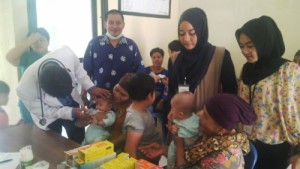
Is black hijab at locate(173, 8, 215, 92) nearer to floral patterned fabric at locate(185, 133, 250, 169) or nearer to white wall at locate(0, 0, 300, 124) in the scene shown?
floral patterned fabric at locate(185, 133, 250, 169)

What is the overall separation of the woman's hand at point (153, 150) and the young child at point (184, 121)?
0.05 meters

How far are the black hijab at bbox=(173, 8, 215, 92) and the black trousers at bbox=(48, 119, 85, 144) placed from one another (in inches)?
36.0

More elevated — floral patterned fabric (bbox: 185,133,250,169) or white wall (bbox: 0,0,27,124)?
white wall (bbox: 0,0,27,124)

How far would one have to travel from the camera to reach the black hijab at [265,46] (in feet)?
4.49

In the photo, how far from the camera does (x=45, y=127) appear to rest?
1665mm

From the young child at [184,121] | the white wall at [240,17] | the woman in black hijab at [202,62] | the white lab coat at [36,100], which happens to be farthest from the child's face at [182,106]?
the white wall at [240,17]

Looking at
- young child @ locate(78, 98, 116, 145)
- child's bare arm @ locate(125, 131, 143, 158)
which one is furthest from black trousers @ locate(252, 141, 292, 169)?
young child @ locate(78, 98, 116, 145)

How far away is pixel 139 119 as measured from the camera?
1.46 m

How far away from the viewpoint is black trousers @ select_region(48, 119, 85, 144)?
1.85 m

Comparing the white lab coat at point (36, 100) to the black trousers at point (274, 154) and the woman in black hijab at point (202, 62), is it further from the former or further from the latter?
the black trousers at point (274, 154)

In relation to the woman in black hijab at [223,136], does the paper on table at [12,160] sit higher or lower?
lower

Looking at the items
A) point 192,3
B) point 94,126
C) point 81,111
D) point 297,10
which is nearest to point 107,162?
point 94,126

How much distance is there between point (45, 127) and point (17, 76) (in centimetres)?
166

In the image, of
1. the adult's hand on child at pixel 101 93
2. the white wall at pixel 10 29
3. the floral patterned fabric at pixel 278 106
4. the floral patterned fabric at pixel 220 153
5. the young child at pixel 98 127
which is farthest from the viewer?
the white wall at pixel 10 29
